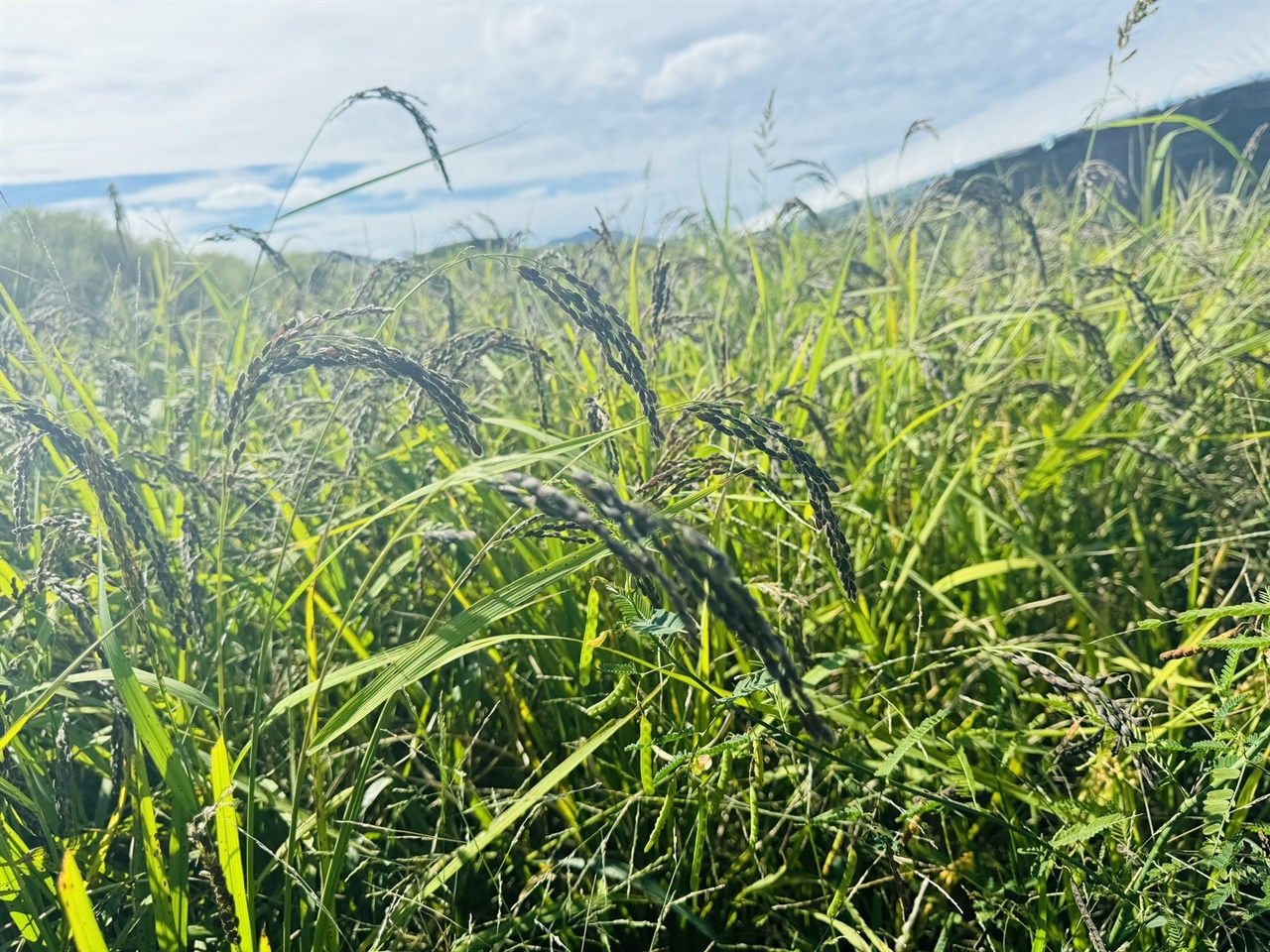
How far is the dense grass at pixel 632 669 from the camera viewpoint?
948mm

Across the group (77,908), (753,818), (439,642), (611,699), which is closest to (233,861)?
(77,908)

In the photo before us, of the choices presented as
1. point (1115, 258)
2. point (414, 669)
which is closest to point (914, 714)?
point (414, 669)

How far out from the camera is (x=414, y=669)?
3.09 ft

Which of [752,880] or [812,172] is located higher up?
[812,172]

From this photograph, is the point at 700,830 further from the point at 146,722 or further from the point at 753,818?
the point at 146,722

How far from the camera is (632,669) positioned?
107 centimetres

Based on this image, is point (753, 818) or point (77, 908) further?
point (753, 818)

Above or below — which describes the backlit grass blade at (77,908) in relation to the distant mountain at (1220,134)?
below

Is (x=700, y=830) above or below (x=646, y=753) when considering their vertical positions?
below

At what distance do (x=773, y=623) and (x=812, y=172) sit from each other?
2388 millimetres

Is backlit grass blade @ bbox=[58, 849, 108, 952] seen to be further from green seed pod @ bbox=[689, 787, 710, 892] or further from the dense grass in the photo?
green seed pod @ bbox=[689, 787, 710, 892]

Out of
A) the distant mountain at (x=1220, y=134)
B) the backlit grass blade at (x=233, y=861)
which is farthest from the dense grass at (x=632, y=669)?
the distant mountain at (x=1220, y=134)

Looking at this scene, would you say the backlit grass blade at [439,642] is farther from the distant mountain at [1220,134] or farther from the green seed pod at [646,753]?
the distant mountain at [1220,134]

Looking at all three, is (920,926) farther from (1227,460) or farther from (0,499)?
(0,499)
